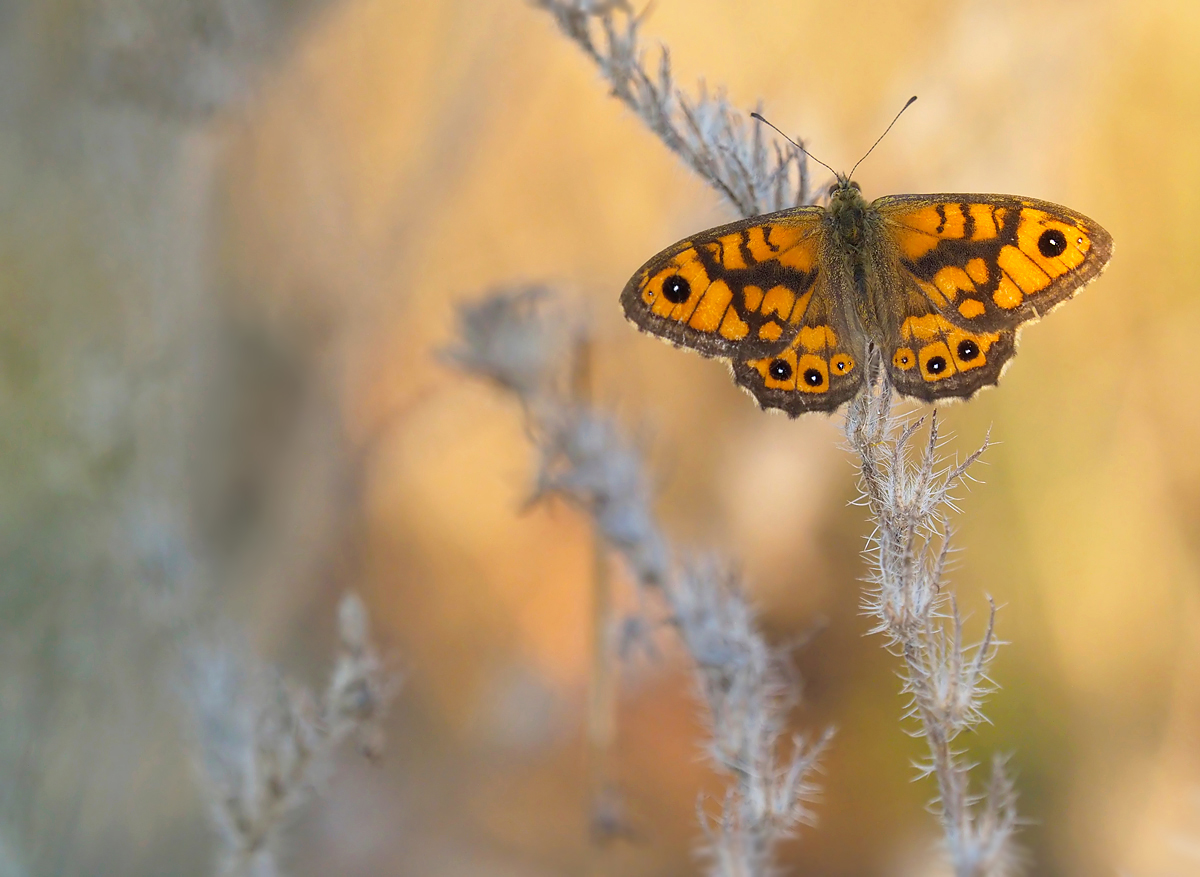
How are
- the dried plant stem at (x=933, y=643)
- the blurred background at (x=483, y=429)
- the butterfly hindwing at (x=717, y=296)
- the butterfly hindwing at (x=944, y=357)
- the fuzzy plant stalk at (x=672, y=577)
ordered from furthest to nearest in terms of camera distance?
1. the blurred background at (x=483, y=429)
2. the butterfly hindwing at (x=717, y=296)
3. the butterfly hindwing at (x=944, y=357)
4. the fuzzy plant stalk at (x=672, y=577)
5. the dried plant stem at (x=933, y=643)

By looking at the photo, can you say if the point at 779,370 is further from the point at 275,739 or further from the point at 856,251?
the point at 275,739

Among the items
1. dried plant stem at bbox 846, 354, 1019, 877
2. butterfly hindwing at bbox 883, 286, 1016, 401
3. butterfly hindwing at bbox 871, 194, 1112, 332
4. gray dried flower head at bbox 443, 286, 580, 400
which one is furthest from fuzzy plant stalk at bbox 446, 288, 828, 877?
butterfly hindwing at bbox 871, 194, 1112, 332

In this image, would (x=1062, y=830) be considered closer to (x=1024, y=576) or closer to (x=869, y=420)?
(x=1024, y=576)

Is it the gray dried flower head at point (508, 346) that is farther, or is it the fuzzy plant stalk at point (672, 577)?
the gray dried flower head at point (508, 346)

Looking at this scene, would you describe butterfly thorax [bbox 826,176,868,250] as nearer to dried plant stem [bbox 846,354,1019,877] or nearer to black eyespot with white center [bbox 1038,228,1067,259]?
black eyespot with white center [bbox 1038,228,1067,259]

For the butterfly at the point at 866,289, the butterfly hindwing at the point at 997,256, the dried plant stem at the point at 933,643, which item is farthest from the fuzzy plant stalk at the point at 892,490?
the butterfly hindwing at the point at 997,256

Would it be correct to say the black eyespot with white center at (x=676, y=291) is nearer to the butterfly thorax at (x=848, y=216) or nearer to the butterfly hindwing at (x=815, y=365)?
the butterfly hindwing at (x=815, y=365)

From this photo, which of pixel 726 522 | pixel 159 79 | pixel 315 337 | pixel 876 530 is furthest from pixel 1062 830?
pixel 159 79
